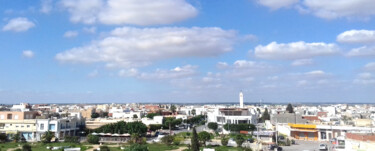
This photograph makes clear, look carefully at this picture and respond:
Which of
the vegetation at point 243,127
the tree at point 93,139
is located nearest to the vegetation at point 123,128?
the tree at point 93,139

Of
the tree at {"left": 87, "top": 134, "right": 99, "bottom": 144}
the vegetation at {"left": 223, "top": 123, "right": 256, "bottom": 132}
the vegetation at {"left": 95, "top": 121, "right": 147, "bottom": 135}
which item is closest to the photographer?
the tree at {"left": 87, "top": 134, "right": 99, "bottom": 144}

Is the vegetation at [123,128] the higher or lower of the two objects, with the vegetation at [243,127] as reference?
higher

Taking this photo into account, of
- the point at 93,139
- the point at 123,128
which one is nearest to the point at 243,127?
the point at 123,128

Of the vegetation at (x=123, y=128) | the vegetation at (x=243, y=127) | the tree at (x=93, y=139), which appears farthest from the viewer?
the vegetation at (x=243, y=127)

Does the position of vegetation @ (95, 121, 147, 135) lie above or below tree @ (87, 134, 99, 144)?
above

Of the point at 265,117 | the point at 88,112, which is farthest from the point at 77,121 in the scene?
the point at 265,117

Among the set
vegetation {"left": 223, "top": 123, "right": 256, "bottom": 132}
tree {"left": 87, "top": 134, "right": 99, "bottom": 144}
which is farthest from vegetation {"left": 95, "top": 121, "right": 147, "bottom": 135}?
vegetation {"left": 223, "top": 123, "right": 256, "bottom": 132}

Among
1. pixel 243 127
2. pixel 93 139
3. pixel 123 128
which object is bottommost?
pixel 93 139

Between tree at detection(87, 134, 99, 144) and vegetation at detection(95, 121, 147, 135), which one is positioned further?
vegetation at detection(95, 121, 147, 135)

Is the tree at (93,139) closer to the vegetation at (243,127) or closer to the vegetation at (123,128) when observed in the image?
the vegetation at (123,128)

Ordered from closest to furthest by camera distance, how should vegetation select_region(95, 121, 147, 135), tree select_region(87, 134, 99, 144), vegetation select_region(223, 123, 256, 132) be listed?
tree select_region(87, 134, 99, 144) → vegetation select_region(95, 121, 147, 135) → vegetation select_region(223, 123, 256, 132)

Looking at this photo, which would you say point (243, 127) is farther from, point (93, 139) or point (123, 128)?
point (93, 139)

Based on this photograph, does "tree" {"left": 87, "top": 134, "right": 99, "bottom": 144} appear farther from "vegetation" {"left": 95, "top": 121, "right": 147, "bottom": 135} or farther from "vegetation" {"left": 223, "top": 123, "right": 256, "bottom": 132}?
"vegetation" {"left": 223, "top": 123, "right": 256, "bottom": 132}
